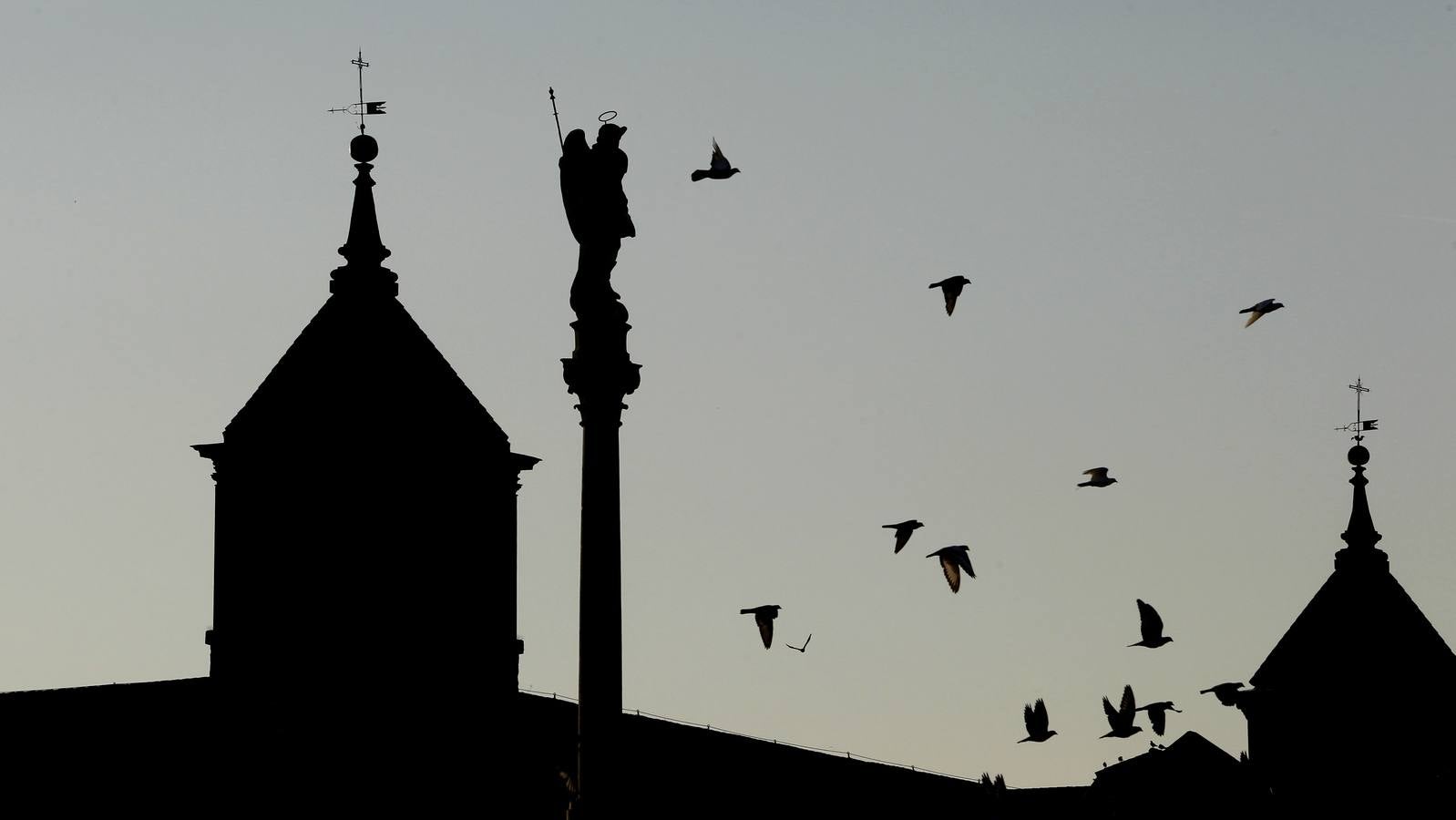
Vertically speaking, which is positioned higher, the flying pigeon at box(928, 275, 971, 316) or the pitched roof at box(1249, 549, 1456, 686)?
the pitched roof at box(1249, 549, 1456, 686)

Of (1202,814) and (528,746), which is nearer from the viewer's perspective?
(528,746)

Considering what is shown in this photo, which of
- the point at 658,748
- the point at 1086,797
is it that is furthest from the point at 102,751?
the point at 1086,797

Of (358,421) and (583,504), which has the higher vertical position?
(358,421)

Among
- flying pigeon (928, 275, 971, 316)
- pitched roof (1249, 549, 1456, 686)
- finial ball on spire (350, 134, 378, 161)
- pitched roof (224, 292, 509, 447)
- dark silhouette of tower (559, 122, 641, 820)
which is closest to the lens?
dark silhouette of tower (559, 122, 641, 820)

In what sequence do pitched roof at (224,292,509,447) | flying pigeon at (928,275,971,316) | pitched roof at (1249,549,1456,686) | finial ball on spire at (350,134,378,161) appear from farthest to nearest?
pitched roof at (1249,549,1456,686) < finial ball on spire at (350,134,378,161) < pitched roof at (224,292,509,447) < flying pigeon at (928,275,971,316)

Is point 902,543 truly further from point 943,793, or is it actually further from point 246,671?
point 943,793

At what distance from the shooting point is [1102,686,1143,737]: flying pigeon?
92.9 ft

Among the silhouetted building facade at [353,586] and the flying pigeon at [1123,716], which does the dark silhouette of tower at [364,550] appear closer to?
the silhouetted building facade at [353,586]

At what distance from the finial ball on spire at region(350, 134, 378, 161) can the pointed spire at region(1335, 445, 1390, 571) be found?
21.5 m

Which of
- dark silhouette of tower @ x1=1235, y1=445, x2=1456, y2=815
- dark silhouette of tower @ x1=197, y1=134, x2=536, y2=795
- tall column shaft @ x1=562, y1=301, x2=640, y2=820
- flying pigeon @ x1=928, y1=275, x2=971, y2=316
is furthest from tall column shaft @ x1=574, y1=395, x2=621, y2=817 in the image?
dark silhouette of tower @ x1=1235, y1=445, x2=1456, y2=815

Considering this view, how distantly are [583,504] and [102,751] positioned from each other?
27.6 meters

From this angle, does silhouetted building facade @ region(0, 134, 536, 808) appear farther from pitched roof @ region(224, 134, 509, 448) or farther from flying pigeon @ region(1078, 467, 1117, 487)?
flying pigeon @ region(1078, 467, 1117, 487)

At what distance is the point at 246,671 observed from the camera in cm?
4588

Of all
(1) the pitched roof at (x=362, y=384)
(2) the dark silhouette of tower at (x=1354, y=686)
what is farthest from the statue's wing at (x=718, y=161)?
(2) the dark silhouette of tower at (x=1354, y=686)
